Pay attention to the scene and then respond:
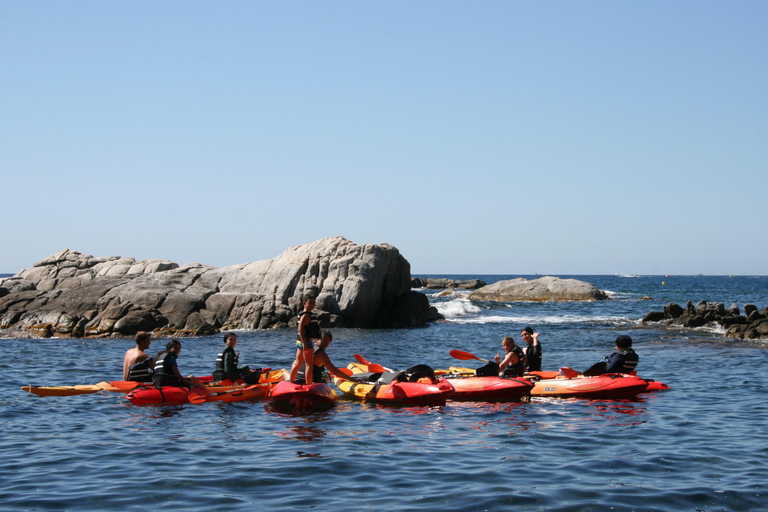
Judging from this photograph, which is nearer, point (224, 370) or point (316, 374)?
point (316, 374)

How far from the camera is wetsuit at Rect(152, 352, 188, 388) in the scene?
12547 mm

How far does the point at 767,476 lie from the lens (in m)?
7.65

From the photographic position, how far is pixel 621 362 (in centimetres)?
1373

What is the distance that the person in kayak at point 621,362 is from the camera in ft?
45.1

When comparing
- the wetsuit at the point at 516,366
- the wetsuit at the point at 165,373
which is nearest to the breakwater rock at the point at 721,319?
the wetsuit at the point at 516,366

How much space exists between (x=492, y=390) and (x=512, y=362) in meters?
1.15

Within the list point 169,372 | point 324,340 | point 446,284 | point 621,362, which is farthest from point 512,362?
point 446,284

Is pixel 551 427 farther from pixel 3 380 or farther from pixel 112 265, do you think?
pixel 112 265

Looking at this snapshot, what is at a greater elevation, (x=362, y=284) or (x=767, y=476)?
(x=362, y=284)

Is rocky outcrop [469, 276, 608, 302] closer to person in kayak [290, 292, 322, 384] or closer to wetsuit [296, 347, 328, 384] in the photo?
wetsuit [296, 347, 328, 384]

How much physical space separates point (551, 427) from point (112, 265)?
29.8 meters

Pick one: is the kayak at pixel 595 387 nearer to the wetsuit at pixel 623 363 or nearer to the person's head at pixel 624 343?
the wetsuit at pixel 623 363

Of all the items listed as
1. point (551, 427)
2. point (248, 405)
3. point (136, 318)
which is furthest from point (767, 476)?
point (136, 318)

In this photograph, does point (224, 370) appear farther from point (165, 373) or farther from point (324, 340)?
point (324, 340)
